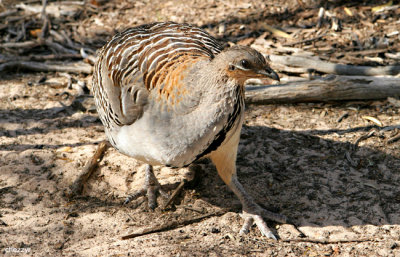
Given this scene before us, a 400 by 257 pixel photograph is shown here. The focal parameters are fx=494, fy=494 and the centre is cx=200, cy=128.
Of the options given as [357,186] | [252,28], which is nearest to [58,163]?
[357,186]

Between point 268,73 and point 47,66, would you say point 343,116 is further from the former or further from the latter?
point 47,66

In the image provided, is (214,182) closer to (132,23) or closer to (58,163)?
(58,163)

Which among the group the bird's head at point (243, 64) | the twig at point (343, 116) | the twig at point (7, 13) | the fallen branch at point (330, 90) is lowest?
the twig at point (343, 116)

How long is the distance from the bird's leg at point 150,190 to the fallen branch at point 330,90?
Result: 1.91m

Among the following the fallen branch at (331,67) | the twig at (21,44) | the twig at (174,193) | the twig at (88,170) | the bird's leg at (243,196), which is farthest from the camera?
the twig at (21,44)

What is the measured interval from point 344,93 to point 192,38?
8.63 feet

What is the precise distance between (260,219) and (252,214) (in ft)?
0.35

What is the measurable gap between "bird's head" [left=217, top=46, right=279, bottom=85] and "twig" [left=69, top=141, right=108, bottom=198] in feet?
7.54

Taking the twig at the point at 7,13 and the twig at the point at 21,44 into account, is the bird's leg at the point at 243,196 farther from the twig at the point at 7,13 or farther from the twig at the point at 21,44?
the twig at the point at 7,13

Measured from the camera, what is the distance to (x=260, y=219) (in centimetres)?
479

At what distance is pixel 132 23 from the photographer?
869cm

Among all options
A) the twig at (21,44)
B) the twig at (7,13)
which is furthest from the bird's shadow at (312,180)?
the twig at (7,13)

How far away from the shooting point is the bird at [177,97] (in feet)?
13.2

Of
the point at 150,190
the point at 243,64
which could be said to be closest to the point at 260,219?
the point at 150,190
